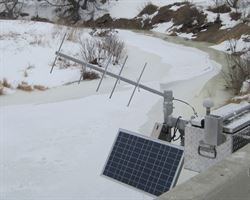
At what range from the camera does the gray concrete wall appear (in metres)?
2.64

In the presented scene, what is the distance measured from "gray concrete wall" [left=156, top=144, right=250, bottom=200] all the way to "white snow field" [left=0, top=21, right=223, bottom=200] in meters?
1.93

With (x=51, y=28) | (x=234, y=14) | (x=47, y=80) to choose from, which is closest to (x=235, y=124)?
(x=47, y=80)

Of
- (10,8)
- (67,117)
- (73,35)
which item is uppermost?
(73,35)

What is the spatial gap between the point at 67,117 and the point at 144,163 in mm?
6355

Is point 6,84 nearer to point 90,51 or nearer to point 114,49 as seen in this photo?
point 90,51

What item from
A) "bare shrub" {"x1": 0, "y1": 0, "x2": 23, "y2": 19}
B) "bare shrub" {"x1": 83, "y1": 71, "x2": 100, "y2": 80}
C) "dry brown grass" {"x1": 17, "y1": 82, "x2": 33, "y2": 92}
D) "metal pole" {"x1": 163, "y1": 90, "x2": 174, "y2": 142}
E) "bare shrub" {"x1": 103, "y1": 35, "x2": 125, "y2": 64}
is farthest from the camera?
"bare shrub" {"x1": 0, "y1": 0, "x2": 23, "y2": 19}

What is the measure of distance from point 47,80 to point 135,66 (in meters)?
3.98

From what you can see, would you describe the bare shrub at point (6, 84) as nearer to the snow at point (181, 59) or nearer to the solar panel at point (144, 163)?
the snow at point (181, 59)

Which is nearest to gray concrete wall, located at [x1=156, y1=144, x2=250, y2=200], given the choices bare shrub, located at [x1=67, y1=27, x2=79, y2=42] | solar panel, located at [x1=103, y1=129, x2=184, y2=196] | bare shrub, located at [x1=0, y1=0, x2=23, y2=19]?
solar panel, located at [x1=103, y1=129, x2=184, y2=196]

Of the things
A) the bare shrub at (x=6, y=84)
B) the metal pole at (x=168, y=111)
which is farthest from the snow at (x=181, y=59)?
the metal pole at (x=168, y=111)

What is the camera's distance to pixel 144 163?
13.7ft

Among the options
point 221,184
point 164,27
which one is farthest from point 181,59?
point 221,184

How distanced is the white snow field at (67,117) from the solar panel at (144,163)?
1.82ft

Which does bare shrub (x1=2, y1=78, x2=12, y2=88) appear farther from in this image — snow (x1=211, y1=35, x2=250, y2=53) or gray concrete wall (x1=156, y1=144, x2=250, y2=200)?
gray concrete wall (x1=156, y1=144, x2=250, y2=200)
